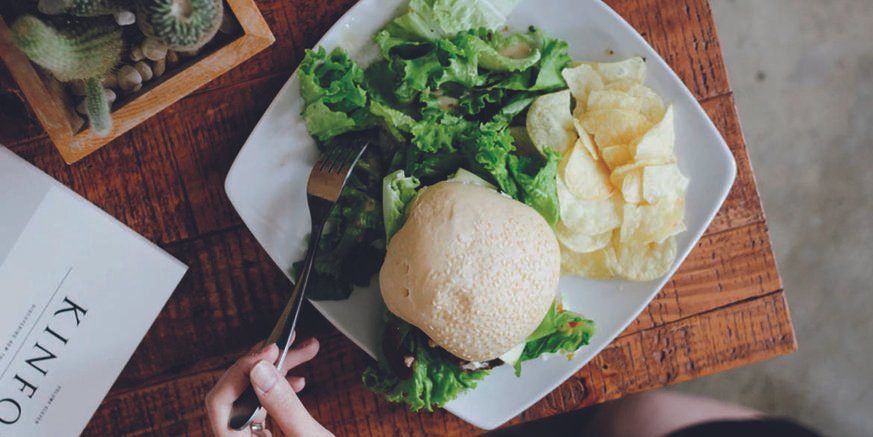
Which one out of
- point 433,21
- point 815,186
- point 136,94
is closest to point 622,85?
point 433,21

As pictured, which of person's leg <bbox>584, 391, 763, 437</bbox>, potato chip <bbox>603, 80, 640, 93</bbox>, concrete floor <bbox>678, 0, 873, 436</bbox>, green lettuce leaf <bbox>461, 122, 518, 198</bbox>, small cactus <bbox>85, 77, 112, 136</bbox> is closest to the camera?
small cactus <bbox>85, 77, 112, 136</bbox>

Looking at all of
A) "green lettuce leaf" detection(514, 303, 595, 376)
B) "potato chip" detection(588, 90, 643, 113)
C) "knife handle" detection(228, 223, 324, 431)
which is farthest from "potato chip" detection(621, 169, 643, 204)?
"knife handle" detection(228, 223, 324, 431)

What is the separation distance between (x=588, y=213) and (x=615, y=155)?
0.36ft

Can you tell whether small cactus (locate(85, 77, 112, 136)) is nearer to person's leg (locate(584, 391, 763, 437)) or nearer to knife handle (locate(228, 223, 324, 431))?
knife handle (locate(228, 223, 324, 431))

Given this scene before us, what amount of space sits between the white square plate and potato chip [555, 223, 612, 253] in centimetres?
10

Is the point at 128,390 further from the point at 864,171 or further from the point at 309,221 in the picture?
the point at 864,171

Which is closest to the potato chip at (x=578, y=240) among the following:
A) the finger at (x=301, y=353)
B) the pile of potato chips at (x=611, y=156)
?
the pile of potato chips at (x=611, y=156)

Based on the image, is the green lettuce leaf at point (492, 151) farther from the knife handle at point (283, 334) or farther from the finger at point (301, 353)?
the finger at point (301, 353)

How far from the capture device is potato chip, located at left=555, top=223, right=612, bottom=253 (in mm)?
1271

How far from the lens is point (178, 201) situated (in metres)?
1.35

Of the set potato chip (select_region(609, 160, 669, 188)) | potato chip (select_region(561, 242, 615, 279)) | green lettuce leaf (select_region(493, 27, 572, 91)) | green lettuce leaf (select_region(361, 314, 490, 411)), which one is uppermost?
green lettuce leaf (select_region(493, 27, 572, 91))

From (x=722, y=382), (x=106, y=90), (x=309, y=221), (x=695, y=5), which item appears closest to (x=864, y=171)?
(x=722, y=382)

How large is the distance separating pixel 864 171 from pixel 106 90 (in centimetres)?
190

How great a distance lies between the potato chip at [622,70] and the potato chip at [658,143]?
0.09 meters
